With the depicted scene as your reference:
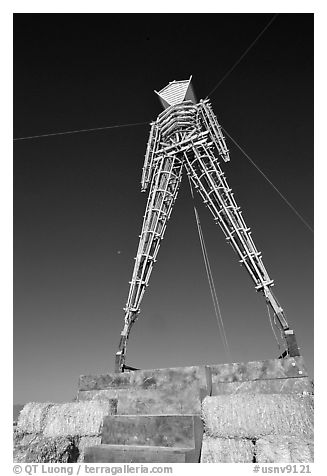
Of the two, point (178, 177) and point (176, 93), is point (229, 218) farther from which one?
point (176, 93)

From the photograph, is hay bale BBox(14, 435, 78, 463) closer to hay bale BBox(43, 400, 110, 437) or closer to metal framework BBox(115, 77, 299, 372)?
hay bale BBox(43, 400, 110, 437)

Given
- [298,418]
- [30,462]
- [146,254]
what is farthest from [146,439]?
[146,254]

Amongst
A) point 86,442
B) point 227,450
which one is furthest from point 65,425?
point 227,450

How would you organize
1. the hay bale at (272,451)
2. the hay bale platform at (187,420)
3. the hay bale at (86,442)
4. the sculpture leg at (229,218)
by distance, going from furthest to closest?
the sculpture leg at (229,218), the hay bale at (86,442), the hay bale platform at (187,420), the hay bale at (272,451)

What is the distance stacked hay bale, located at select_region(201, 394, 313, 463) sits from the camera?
8914 millimetres

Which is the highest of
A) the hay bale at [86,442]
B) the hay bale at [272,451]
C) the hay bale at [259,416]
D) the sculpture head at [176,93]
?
the sculpture head at [176,93]

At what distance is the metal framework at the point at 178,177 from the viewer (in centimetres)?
1639

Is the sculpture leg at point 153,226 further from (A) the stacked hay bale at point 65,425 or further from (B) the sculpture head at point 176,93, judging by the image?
(A) the stacked hay bale at point 65,425

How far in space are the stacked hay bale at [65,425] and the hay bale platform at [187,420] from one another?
0.03 metres

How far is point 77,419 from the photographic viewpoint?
1195cm

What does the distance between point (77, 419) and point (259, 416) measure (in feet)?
19.9

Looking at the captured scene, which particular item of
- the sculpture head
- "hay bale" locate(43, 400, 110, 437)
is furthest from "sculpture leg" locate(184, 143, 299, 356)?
"hay bale" locate(43, 400, 110, 437)

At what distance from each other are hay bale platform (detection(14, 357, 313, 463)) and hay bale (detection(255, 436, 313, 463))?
0.02 m

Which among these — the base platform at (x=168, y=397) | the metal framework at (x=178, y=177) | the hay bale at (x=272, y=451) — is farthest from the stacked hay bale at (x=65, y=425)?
the hay bale at (x=272, y=451)
